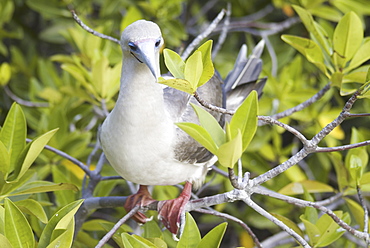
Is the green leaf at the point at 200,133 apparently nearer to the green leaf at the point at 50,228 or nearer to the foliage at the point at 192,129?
the foliage at the point at 192,129

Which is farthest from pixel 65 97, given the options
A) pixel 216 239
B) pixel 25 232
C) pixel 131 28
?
pixel 216 239

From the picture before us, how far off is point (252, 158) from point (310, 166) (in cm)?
73

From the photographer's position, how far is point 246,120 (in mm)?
1382

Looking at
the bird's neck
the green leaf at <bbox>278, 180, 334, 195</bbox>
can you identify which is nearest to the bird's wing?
the bird's neck

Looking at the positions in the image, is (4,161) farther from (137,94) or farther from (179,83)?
(179,83)

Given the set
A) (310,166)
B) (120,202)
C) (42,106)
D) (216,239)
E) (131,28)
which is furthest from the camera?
(310,166)

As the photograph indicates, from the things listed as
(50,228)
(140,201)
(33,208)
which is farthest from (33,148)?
(140,201)

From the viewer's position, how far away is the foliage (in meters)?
1.44

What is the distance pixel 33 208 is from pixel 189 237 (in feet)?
2.10

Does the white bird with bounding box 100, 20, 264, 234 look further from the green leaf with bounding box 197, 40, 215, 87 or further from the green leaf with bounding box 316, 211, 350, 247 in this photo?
the green leaf with bounding box 316, 211, 350, 247

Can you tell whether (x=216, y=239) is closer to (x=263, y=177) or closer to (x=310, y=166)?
(x=263, y=177)

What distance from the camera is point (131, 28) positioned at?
173 centimetres

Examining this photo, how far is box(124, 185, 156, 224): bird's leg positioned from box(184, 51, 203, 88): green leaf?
807 millimetres

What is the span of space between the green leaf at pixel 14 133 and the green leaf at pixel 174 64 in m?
0.72
